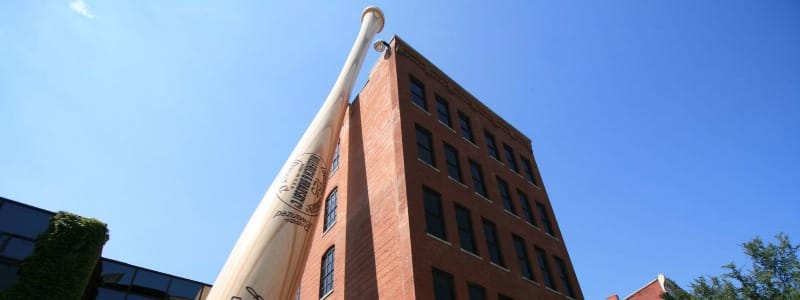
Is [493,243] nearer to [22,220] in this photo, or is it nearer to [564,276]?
[564,276]

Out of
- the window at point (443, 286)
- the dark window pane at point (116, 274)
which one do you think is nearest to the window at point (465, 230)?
the window at point (443, 286)

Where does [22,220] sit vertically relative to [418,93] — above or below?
below

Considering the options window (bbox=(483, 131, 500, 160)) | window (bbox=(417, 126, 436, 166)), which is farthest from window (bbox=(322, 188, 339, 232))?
window (bbox=(483, 131, 500, 160))

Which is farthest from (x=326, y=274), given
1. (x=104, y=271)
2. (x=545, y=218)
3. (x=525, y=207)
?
(x=545, y=218)

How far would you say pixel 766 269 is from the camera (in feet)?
67.4

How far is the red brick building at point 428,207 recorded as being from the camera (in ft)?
45.9

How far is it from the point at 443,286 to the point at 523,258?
6482mm

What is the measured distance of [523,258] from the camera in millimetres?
18609

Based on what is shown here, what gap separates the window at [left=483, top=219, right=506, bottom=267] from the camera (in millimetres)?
16719

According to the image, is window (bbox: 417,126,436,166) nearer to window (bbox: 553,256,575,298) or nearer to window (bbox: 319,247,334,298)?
window (bbox: 319,247,334,298)

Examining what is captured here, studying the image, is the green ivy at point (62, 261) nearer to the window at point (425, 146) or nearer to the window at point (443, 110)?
the window at point (425, 146)

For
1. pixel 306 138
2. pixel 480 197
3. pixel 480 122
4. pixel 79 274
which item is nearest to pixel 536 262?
pixel 480 197

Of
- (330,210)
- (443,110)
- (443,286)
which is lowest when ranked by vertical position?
(443,286)

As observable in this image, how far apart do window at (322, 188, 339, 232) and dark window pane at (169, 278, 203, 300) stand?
787cm
